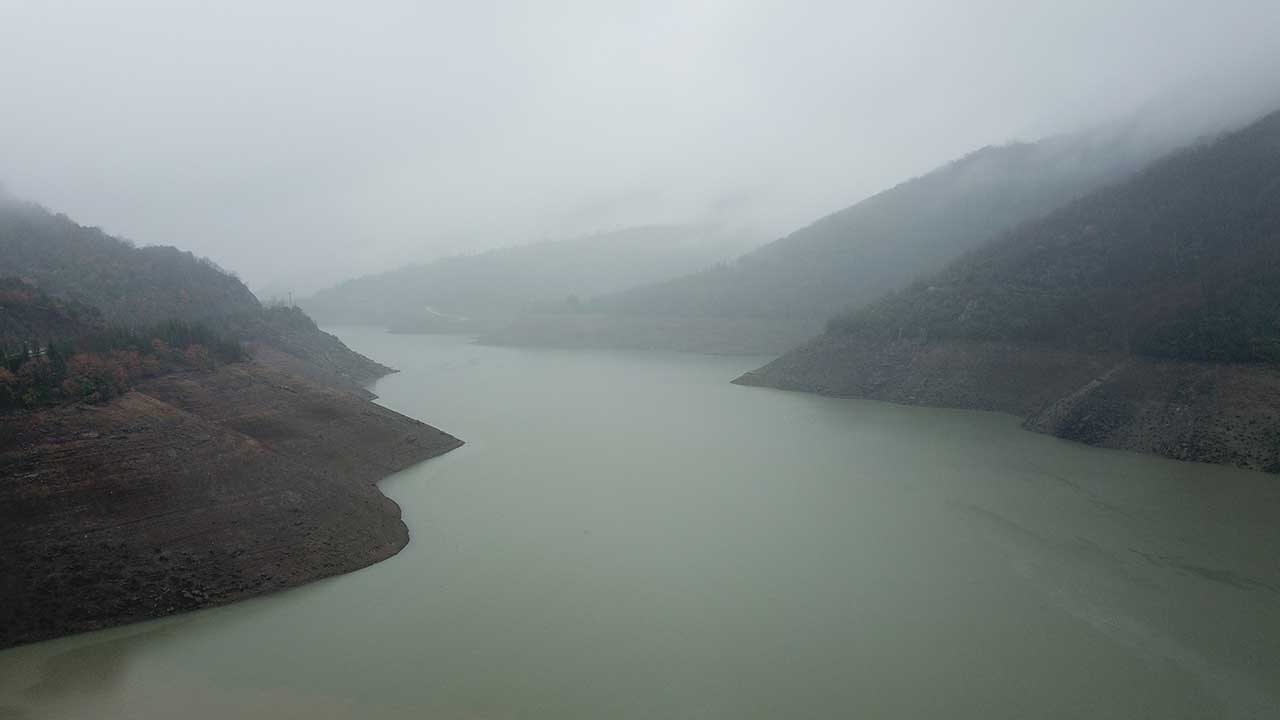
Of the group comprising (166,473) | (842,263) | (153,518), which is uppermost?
(842,263)

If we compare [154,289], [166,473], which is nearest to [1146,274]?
[166,473]

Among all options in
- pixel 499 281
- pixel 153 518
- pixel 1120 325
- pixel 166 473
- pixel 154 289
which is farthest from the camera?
pixel 499 281

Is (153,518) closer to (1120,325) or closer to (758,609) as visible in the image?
(758,609)

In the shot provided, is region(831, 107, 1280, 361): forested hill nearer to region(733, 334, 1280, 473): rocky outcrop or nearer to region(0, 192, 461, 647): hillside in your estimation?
region(733, 334, 1280, 473): rocky outcrop

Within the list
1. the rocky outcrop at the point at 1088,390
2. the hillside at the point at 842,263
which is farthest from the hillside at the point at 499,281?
the rocky outcrop at the point at 1088,390

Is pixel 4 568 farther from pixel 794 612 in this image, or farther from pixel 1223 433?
pixel 1223 433
